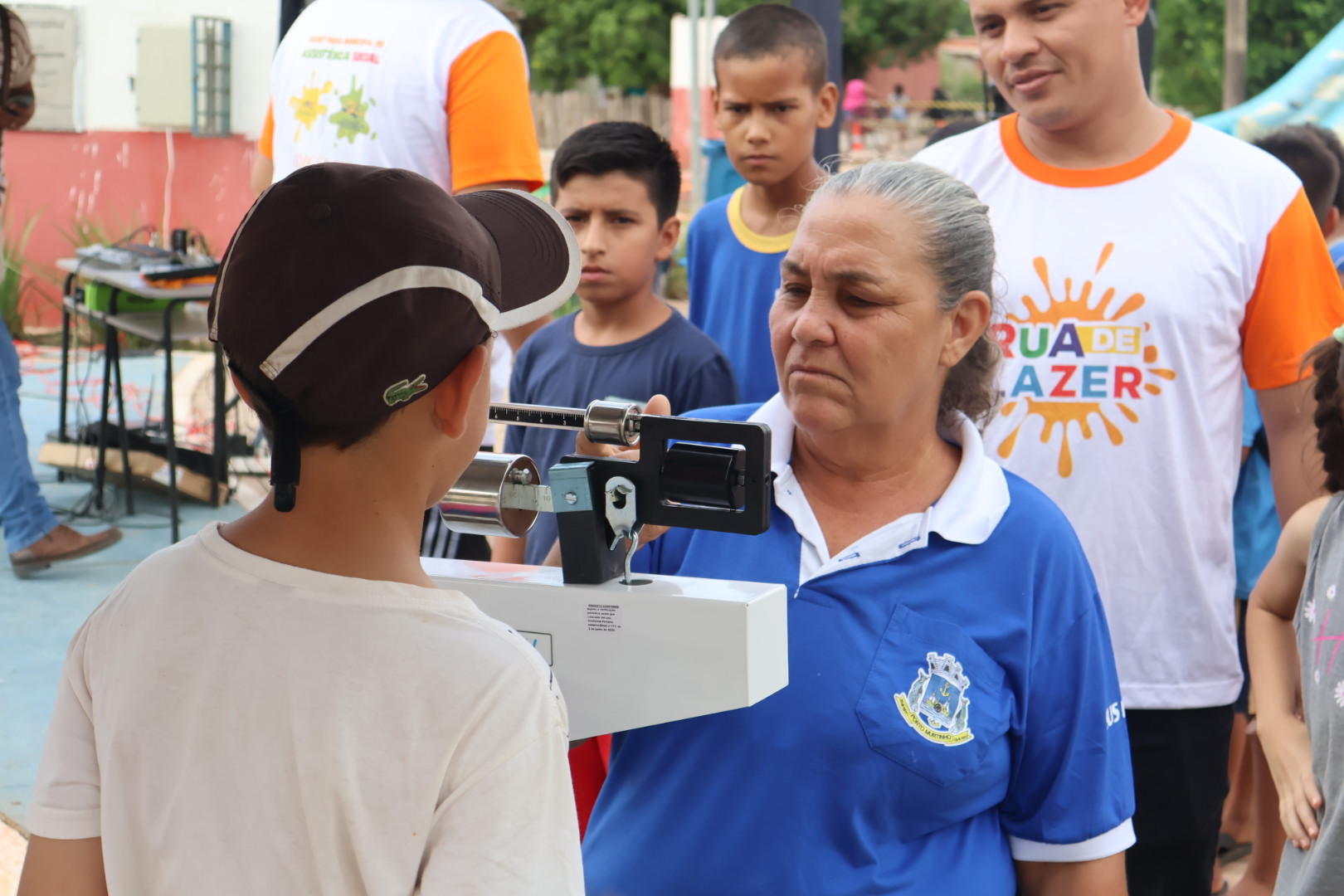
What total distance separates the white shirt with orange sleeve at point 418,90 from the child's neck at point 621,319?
383 mm

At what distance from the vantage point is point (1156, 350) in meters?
2.07

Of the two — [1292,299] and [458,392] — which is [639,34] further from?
[458,392]

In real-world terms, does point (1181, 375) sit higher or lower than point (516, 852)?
higher

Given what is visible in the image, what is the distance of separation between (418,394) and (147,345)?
30.4 feet

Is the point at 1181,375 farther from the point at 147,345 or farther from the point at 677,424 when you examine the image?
the point at 147,345

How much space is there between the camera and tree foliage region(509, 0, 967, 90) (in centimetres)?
3158

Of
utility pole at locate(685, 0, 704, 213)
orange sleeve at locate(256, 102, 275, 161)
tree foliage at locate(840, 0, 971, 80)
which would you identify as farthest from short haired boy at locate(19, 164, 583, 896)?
tree foliage at locate(840, 0, 971, 80)

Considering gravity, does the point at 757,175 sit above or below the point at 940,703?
above

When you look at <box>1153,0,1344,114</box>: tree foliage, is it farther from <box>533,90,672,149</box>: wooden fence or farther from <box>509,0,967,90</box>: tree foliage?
<box>533,90,672,149</box>: wooden fence

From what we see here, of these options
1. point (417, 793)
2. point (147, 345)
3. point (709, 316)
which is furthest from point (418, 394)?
point (147, 345)

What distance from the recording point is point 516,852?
925mm

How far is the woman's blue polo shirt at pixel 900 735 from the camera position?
1452 mm

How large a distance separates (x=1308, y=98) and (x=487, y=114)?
10.6 metres

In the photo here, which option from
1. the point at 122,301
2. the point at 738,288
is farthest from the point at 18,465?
the point at 738,288
